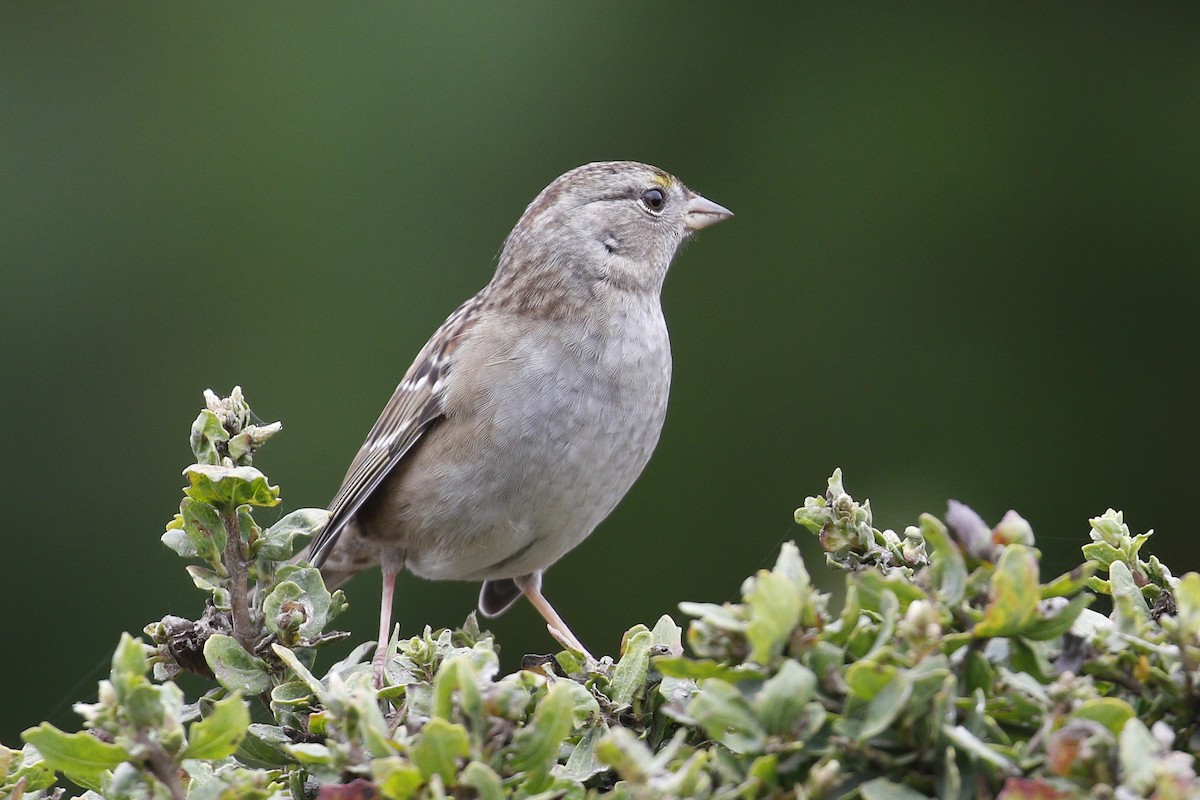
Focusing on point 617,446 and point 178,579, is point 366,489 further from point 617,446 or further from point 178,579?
point 178,579

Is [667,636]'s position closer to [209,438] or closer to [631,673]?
[631,673]

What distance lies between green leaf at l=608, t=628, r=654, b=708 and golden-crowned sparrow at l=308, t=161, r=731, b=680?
1084 mm

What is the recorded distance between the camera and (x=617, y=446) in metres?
2.91

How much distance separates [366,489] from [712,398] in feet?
6.36

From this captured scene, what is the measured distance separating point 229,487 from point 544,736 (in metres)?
0.71

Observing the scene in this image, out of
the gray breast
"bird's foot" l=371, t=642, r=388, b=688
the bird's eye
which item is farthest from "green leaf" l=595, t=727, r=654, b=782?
the bird's eye

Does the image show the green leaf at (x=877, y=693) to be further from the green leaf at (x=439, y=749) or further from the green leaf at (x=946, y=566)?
the green leaf at (x=439, y=749)

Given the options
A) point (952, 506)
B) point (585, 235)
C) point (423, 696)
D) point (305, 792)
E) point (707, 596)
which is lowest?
point (707, 596)

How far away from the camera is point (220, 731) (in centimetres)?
118

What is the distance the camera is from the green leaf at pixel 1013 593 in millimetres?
1055

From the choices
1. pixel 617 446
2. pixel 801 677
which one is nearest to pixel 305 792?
pixel 801 677

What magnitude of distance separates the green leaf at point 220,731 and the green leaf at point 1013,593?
0.67 m

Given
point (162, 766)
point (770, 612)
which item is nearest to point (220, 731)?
point (162, 766)

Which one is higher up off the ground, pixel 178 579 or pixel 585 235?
pixel 585 235
